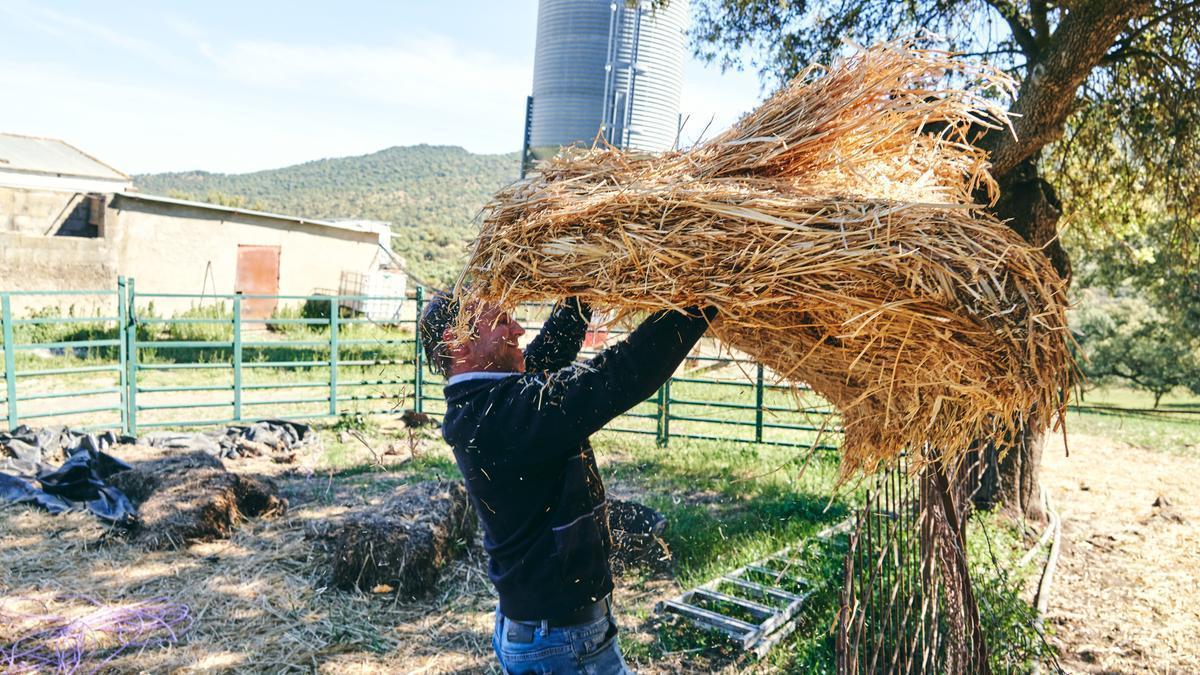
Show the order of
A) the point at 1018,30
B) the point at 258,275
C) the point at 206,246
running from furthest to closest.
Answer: the point at 258,275 < the point at 206,246 < the point at 1018,30

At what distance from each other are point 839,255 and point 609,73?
37.7 feet

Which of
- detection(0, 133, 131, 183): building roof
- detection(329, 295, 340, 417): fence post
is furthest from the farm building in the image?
detection(329, 295, 340, 417): fence post

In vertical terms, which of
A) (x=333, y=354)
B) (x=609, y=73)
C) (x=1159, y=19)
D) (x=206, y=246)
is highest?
(x=609, y=73)

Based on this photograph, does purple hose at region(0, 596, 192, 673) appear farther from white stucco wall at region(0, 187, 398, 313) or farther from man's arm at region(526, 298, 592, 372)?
white stucco wall at region(0, 187, 398, 313)

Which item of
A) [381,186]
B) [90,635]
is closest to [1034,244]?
[90,635]

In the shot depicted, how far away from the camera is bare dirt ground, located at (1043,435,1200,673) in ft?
13.6

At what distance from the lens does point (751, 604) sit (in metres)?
4.17

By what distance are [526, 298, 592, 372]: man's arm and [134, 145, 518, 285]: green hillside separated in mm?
39775

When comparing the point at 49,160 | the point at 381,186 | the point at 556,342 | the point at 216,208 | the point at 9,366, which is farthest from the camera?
the point at 381,186

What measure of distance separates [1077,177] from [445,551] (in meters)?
6.91

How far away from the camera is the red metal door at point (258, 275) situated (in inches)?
766

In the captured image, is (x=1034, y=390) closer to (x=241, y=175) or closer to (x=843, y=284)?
(x=843, y=284)

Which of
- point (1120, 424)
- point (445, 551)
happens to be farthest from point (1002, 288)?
point (1120, 424)

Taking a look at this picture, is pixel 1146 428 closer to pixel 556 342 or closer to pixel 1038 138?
pixel 1038 138
